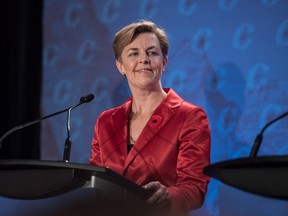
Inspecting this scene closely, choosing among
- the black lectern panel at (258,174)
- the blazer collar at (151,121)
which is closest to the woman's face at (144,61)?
the blazer collar at (151,121)

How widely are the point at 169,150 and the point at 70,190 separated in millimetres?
896

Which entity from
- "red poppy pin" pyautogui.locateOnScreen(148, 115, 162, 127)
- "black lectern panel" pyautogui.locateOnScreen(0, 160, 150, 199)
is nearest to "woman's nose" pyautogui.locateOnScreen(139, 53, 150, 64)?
"red poppy pin" pyautogui.locateOnScreen(148, 115, 162, 127)

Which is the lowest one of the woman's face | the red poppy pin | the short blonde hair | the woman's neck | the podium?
the podium

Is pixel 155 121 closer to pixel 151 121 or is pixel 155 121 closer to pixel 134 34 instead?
pixel 151 121

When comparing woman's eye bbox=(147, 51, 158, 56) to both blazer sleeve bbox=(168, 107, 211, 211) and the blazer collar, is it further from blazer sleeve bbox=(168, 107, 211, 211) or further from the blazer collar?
blazer sleeve bbox=(168, 107, 211, 211)

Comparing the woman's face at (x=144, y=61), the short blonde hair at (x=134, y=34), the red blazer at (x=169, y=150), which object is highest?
the short blonde hair at (x=134, y=34)

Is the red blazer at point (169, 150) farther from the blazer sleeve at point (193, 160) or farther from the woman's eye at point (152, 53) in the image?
the woman's eye at point (152, 53)

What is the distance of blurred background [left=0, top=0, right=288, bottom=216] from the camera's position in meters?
2.65

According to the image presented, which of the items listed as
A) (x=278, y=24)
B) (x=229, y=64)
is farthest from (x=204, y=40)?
(x=278, y=24)

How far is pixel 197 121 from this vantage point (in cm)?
233

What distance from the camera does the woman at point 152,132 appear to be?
220 cm

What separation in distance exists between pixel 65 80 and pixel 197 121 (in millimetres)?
1239

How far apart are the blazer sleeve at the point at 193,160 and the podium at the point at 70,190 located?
535mm

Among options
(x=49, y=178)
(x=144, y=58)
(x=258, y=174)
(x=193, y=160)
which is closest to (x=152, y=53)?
(x=144, y=58)
